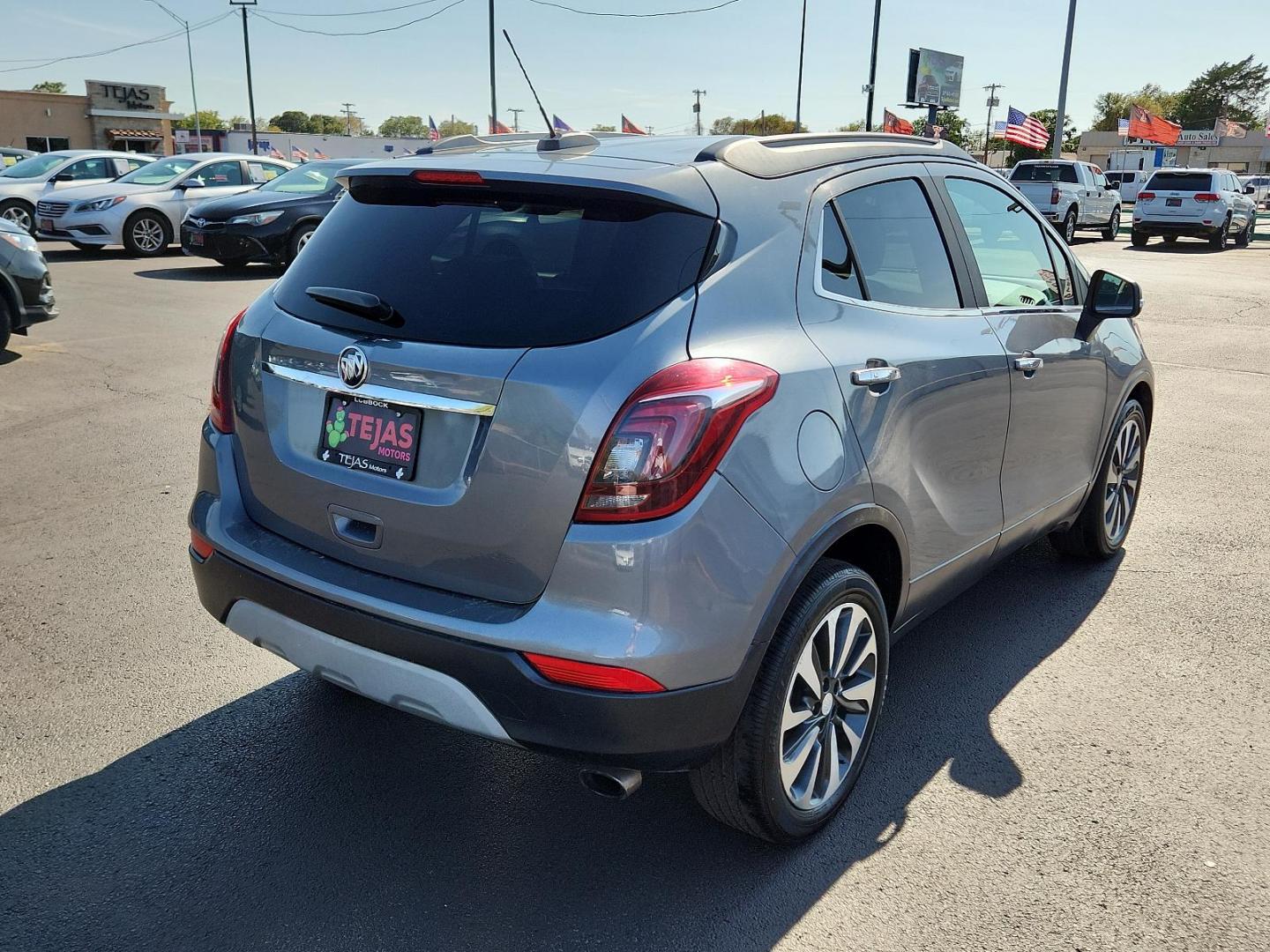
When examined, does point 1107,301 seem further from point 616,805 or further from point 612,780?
point 612,780

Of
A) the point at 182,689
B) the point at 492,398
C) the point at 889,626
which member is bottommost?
the point at 182,689

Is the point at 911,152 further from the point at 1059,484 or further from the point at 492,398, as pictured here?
the point at 492,398

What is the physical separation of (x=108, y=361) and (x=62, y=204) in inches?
400

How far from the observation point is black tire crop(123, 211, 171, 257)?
17156mm

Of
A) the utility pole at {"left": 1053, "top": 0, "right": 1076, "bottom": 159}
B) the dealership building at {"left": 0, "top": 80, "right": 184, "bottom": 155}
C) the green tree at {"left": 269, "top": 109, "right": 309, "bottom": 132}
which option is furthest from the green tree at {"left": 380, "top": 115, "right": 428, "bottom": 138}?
the utility pole at {"left": 1053, "top": 0, "right": 1076, "bottom": 159}

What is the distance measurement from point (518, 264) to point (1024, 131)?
3551cm

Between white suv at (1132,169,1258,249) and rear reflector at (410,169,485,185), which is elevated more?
rear reflector at (410,169,485,185)

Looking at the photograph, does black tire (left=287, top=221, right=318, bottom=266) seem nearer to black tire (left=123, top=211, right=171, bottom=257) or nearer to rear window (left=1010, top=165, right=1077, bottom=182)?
black tire (left=123, top=211, right=171, bottom=257)

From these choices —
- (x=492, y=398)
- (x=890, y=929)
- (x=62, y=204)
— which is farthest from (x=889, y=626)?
(x=62, y=204)

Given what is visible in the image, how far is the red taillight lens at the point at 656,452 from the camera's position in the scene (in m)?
2.27

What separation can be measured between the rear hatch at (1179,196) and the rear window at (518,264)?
26.6 meters

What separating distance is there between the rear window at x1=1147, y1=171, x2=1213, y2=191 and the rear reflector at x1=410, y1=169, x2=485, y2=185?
27.0 m

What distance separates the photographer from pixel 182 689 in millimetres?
3615

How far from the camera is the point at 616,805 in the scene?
9.95 ft
